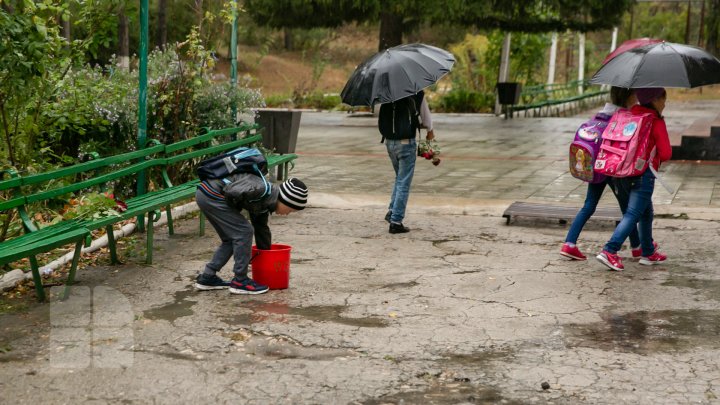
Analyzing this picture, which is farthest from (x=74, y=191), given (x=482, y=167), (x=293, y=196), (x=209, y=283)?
(x=482, y=167)

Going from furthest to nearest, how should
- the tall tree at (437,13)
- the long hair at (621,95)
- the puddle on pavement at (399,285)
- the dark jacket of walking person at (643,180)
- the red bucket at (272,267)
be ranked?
the tall tree at (437,13), the long hair at (621,95), the dark jacket of walking person at (643,180), the puddle on pavement at (399,285), the red bucket at (272,267)

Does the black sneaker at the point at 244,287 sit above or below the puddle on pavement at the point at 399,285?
above

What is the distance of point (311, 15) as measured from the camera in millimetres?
22797

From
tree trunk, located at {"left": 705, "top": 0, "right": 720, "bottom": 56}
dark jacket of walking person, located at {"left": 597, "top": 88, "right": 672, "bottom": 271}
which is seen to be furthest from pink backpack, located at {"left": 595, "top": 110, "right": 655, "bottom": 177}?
tree trunk, located at {"left": 705, "top": 0, "right": 720, "bottom": 56}

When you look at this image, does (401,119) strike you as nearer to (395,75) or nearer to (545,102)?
(395,75)

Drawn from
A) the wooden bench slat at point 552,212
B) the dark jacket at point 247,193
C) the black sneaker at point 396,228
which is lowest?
the black sneaker at point 396,228

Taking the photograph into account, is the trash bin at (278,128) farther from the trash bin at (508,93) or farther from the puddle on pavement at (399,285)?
the trash bin at (508,93)

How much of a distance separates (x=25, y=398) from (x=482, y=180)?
29.1 feet

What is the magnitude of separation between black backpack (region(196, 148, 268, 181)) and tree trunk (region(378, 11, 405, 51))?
55.6ft

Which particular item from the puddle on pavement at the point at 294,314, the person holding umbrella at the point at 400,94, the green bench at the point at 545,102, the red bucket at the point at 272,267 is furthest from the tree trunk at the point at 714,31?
the puddle on pavement at the point at 294,314

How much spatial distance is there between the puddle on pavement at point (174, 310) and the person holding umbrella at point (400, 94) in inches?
114

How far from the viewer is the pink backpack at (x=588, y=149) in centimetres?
770

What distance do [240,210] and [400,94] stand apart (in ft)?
8.11

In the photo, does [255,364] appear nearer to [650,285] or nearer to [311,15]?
[650,285]
